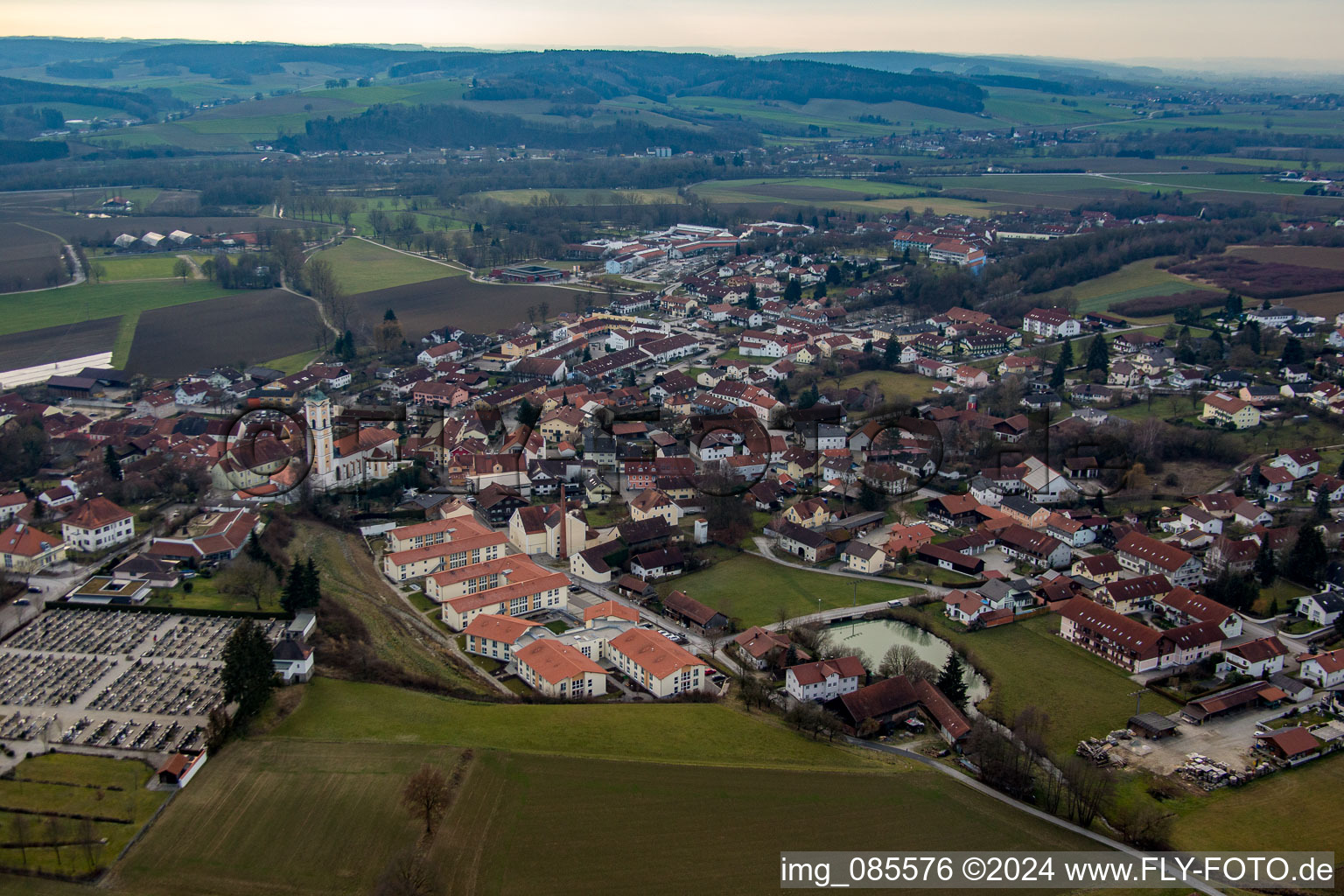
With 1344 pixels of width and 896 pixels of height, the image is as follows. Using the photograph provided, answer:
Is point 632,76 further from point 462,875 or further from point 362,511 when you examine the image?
point 462,875

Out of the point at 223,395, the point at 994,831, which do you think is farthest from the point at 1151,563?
the point at 223,395

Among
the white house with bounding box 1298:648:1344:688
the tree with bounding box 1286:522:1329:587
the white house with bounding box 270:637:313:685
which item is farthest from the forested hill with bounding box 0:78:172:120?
the white house with bounding box 1298:648:1344:688

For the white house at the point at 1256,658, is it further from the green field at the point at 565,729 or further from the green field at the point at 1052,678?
the green field at the point at 565,729

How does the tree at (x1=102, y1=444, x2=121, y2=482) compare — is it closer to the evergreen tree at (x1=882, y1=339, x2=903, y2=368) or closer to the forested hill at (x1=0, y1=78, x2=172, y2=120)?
the evergreen tree at (x1=882, y1=339, x2=903, y2=368)

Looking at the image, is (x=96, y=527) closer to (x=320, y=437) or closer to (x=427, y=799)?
(x=320, y=437)

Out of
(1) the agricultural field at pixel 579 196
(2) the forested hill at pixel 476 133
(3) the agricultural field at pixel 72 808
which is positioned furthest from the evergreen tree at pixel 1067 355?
(2) the forested hill at pixel 476 133

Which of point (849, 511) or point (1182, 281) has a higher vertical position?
point (1182, 281)
